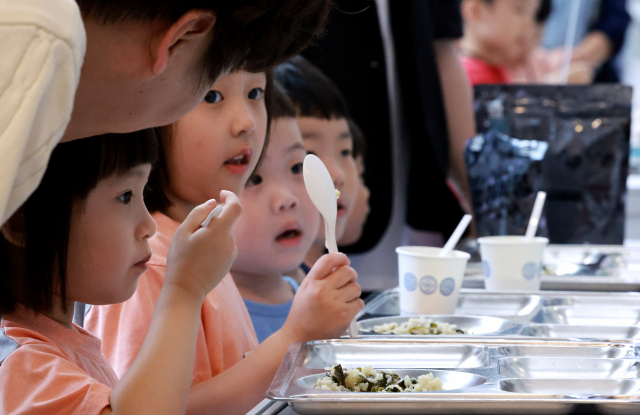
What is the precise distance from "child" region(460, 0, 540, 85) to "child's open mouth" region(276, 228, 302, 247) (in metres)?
1.84

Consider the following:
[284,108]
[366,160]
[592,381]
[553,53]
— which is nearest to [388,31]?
[366,160]

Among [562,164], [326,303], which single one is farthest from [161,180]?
[562,164]

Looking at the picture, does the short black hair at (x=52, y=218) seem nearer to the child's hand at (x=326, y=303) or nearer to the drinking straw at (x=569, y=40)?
the child's hand at (x=326, y=303)

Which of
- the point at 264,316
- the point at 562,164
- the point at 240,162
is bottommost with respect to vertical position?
the point at 264,316

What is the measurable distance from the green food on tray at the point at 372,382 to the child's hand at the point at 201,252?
0.16m

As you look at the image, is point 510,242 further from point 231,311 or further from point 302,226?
point 231,311

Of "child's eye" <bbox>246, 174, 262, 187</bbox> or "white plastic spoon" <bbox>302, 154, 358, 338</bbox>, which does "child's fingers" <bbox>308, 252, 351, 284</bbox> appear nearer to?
"white plastic spoon" <bbox>302, 154, 358, 338</bbox>

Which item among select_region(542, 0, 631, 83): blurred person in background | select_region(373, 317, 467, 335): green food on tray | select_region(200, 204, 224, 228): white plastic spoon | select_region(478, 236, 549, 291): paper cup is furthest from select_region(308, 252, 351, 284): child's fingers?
select_region(542, 0, 631, 83): blurred person in background

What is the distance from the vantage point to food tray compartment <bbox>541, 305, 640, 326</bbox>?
3.45 feet

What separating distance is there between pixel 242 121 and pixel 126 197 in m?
0.33

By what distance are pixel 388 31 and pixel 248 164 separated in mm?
1556

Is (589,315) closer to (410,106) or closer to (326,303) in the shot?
(326,303)

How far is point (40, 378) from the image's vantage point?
0.64m

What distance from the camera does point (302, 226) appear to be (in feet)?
4.32
